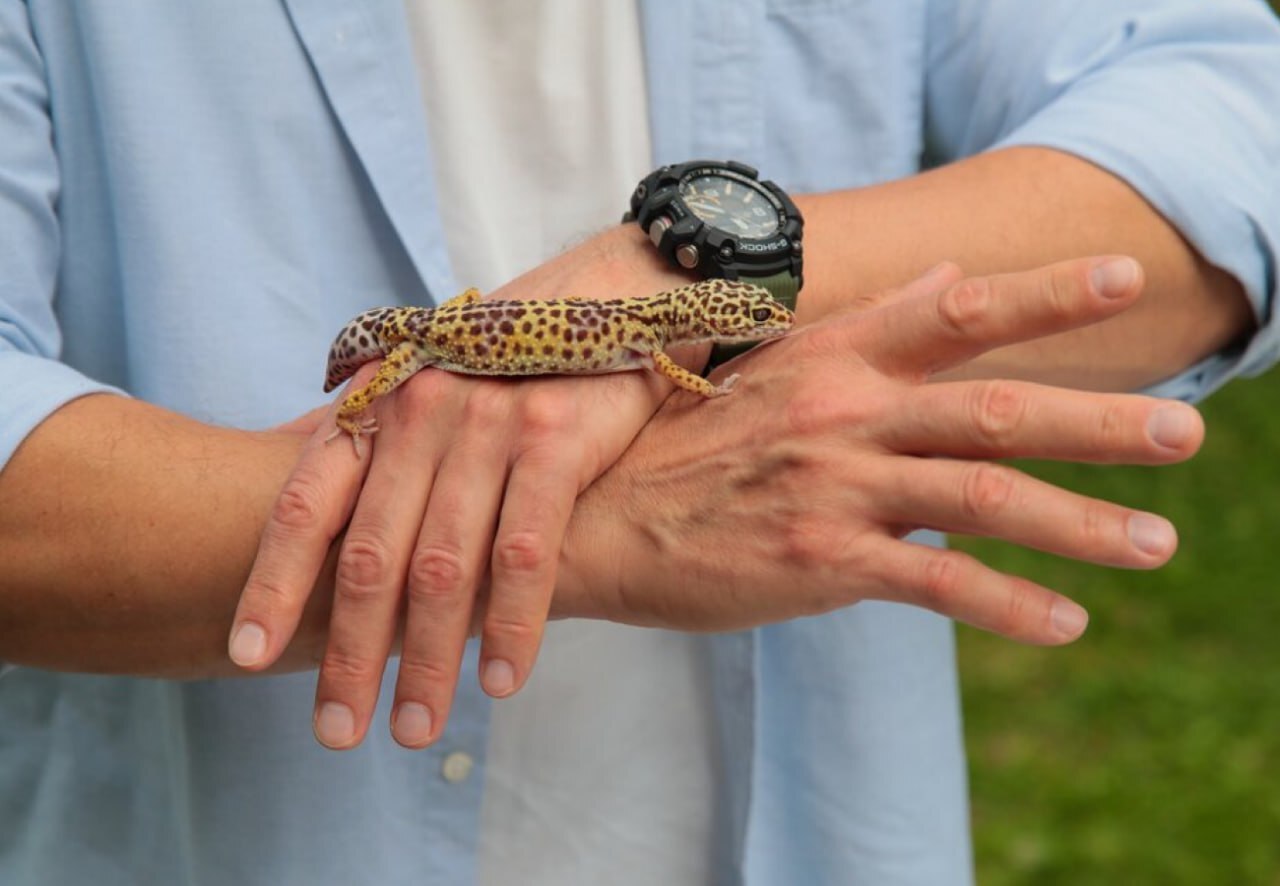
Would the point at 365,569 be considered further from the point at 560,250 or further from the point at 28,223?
the point at 560,250

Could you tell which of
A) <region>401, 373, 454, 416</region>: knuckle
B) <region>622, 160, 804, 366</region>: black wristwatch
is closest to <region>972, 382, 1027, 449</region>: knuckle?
<region>622, 160, 804, 366</region>: black wristwatch

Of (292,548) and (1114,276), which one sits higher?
(1114,276)

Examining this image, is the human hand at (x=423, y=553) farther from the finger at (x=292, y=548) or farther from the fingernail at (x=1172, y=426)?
the fingernail at (x=1172, y=426)

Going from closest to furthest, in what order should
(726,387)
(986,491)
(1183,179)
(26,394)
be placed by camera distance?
(986,491) < (26,394) < (726,387) < (1183,179)


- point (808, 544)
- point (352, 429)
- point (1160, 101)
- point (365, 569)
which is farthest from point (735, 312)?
point (1160, 101)

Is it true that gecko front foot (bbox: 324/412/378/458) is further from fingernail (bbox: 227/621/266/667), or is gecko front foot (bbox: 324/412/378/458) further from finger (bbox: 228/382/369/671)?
fingernail (bbox: 227/621/266/667)

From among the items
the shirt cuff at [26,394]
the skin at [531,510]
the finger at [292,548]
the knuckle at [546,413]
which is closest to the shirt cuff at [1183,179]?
the skin at [531,510]

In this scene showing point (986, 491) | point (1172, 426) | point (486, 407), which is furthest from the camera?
point (486, 407)
